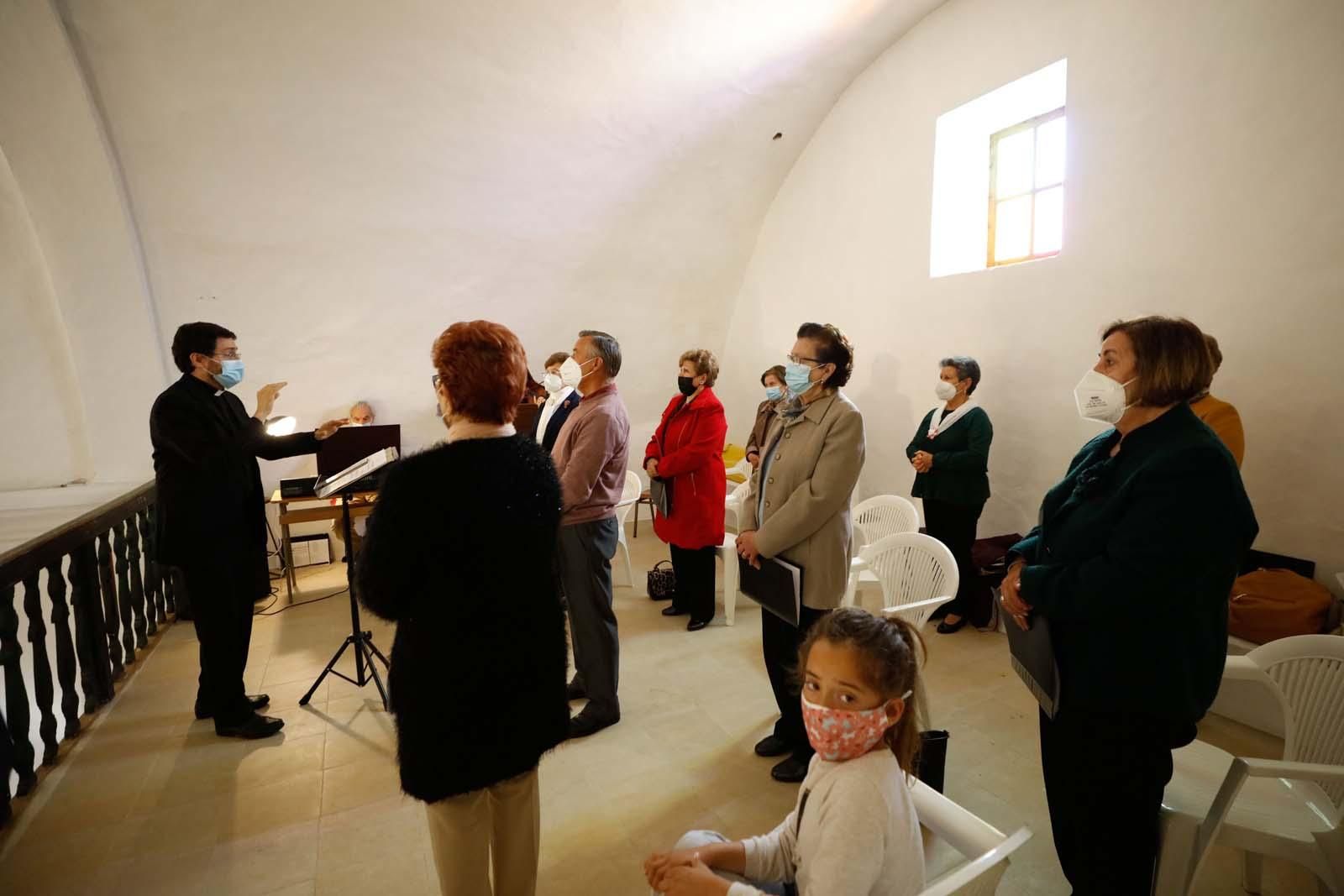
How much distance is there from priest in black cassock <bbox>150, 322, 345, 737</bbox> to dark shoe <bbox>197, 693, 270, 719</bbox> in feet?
0.58

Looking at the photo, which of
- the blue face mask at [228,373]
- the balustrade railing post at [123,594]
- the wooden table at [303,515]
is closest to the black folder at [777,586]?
the blue face mask at [228,373]

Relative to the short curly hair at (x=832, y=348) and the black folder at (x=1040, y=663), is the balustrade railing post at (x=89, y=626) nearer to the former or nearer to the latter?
the short curly hair at (x=832, y=348)

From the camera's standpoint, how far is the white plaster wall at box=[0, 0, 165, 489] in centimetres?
308

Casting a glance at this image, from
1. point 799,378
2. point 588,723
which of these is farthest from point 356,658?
point 799,378

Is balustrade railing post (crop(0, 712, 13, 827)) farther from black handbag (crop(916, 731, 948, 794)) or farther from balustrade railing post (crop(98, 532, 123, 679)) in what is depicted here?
black handbag (crop(916, 731, 948, 794))

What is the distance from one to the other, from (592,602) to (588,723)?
51cm

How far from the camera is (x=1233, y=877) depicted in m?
1.80

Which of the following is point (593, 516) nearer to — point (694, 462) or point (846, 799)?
point (694, 462)

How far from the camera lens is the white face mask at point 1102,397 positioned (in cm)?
142

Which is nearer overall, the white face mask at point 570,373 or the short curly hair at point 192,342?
the short curly hair at point 192,342

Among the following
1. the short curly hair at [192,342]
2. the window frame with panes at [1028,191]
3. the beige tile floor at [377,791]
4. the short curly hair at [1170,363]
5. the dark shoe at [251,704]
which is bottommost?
the beige tile floor at [377,791]

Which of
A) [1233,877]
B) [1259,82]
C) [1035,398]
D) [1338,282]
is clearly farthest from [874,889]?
[1259,82]

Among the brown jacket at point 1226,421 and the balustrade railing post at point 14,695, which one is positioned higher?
the brown jacket at point 1226,421

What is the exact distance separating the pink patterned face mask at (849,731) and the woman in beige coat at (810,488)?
1.04 m
